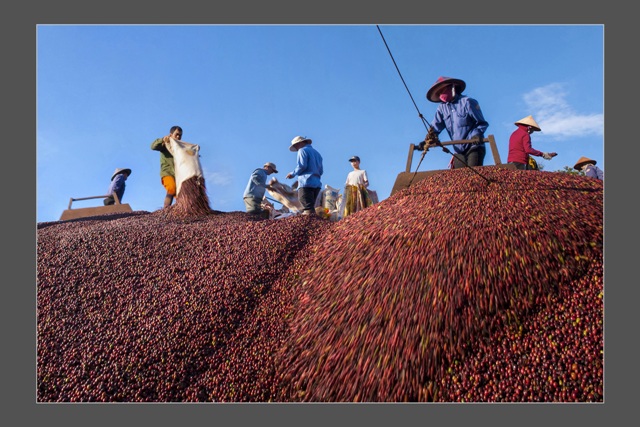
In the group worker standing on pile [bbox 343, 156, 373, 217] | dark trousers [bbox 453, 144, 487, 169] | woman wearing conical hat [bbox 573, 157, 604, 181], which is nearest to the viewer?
dark trousers [bbox 453, 144, 487, 169]

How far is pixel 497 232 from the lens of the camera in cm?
266

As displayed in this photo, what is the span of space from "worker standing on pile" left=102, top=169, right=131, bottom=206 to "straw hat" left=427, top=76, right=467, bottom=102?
4.44 m

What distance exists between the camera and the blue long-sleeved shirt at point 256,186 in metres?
5.95

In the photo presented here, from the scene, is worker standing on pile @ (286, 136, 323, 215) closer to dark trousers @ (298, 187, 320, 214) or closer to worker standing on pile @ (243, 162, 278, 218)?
dark trousers @ (298, 187, 320, 214)

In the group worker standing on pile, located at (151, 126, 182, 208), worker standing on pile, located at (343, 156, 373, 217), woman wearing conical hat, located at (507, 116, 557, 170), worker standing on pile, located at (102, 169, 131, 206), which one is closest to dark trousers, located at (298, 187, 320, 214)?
worker standing on pile, located at (343, 156, 373, 217)

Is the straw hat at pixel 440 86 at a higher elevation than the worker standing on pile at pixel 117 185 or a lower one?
higher

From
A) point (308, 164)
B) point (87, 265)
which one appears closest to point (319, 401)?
point (87, 265)

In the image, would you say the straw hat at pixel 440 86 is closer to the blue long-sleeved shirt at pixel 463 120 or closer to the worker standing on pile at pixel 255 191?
the blue long-sleeved shirt at pixel 463 120

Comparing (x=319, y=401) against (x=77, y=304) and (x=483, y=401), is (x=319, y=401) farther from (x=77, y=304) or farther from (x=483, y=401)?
(x=77, y=304)

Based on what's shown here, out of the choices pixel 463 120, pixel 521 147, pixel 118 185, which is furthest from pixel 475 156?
pixel 118 185

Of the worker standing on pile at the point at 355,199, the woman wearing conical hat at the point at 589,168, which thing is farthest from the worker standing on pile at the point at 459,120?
the woman wearing conical hat at the point at 589,168

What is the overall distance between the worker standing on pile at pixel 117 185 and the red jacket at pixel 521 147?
505cm

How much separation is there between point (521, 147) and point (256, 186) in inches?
124

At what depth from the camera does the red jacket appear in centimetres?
414
